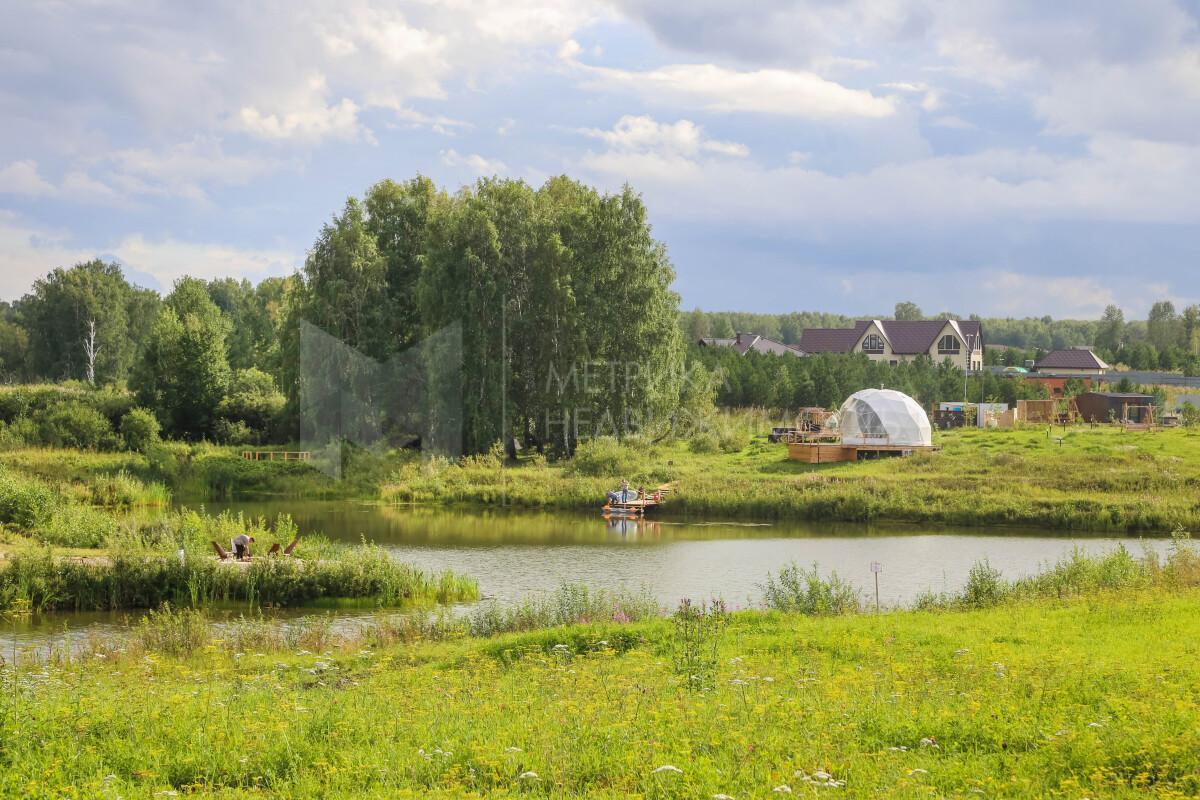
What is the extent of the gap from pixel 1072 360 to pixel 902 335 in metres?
16.6

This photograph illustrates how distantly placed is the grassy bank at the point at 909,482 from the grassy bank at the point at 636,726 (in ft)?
72.4

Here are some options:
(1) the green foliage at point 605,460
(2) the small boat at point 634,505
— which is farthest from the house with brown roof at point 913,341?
(2) the small boat at point 634,505

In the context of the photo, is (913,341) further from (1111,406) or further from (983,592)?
(983,592)

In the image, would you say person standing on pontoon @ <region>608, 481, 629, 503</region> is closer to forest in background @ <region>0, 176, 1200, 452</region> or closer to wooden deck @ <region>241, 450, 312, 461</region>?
forest in background @ <region>0, 176, 1200, 452</region>

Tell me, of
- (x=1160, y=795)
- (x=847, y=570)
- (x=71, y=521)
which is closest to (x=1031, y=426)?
(x=847, y=570)

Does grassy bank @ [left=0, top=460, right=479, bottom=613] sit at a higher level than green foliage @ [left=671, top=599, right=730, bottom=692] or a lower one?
lower

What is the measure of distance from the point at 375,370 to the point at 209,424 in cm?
934

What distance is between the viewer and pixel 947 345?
87062 millimetres

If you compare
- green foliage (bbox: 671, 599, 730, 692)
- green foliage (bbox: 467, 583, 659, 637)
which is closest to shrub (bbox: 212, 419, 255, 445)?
green foliage (bbox: 467, 583, 659, 637)

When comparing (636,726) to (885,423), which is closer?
(636,726)

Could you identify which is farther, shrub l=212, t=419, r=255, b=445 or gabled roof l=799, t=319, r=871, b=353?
gabled roof l=799, t=319, r=871, b=353

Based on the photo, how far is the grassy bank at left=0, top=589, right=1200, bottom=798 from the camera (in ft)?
25.0

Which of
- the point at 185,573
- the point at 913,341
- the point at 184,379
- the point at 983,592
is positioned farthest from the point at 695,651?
the point at 913,341

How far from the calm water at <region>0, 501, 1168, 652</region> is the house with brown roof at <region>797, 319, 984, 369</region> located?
5579 centimetres
